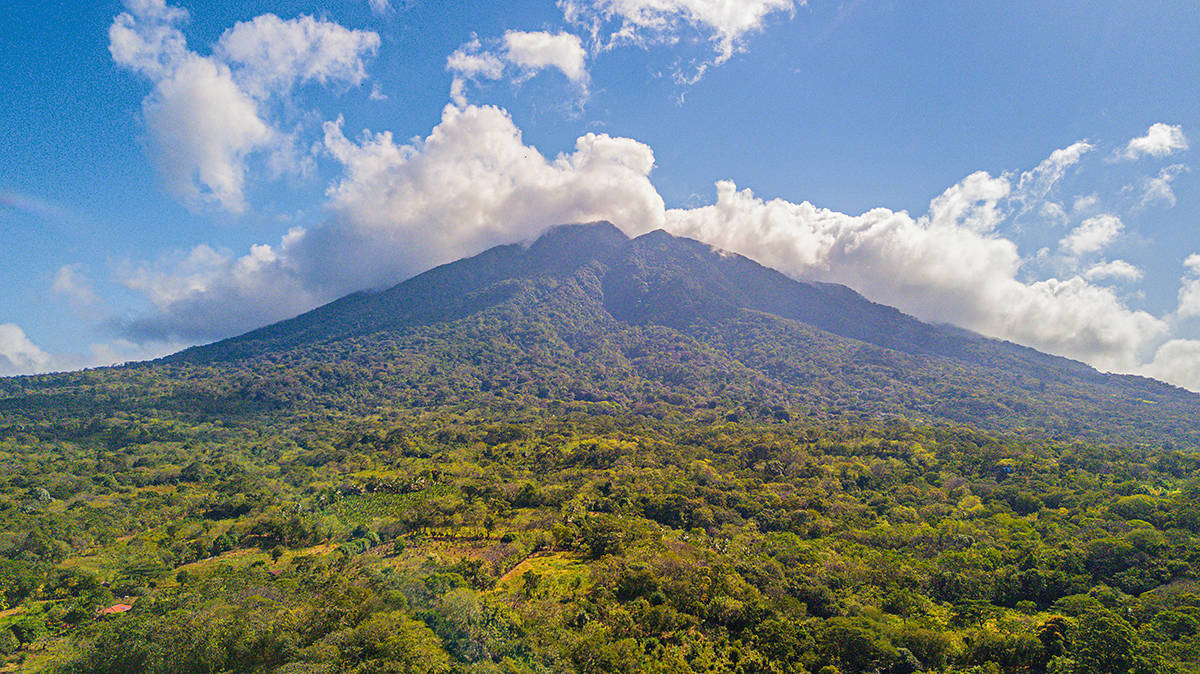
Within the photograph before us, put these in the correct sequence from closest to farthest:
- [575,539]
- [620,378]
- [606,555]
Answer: [606,555], [575,539], [620,378]

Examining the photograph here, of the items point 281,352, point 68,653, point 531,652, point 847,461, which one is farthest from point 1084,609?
point 281,352

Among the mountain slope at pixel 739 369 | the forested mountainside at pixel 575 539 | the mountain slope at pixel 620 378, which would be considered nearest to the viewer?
the forested mountainside at pixel 575 539

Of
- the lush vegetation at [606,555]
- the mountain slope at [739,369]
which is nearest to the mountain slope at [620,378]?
the mountain slope at [739,369]

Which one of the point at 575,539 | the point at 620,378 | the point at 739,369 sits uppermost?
the point at 739,369

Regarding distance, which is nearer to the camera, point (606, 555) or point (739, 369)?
point (606, 555)

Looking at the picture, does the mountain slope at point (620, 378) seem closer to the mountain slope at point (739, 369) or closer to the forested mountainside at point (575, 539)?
the mountain slope at point (739, 369)

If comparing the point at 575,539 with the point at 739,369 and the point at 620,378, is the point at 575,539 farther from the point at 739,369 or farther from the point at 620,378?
the point at 739,369

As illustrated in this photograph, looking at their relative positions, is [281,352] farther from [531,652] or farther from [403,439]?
[531,652]

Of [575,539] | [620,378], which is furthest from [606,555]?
[620,378]

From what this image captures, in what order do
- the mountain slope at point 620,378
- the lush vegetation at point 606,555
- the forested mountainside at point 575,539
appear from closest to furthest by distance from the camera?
the lush vegetation at point 606,555
the forested mountainside at point 575,539
the mountain slope at point 620,378
